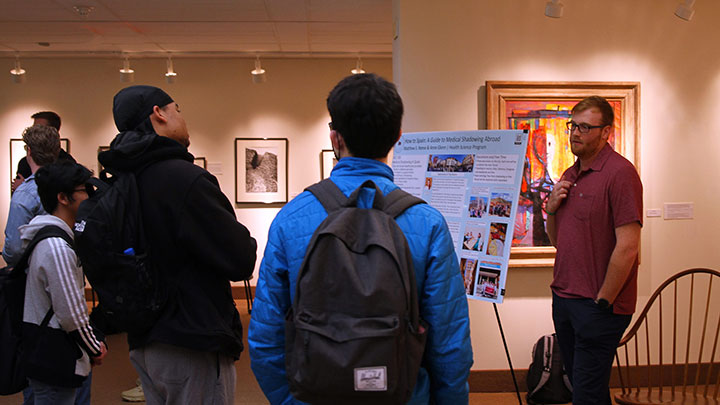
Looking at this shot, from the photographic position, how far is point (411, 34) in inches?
164

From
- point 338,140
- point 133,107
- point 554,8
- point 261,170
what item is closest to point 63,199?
point 133,107

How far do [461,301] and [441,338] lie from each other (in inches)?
4.0

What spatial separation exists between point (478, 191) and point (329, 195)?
1449 millimetres

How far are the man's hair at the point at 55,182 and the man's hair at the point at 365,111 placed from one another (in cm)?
155

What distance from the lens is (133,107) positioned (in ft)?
6.40

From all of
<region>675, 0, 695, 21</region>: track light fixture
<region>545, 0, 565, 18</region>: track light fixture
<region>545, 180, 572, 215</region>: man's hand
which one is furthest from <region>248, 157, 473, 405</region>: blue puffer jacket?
<region>675, 0, 695, 21</region>: track light fixture

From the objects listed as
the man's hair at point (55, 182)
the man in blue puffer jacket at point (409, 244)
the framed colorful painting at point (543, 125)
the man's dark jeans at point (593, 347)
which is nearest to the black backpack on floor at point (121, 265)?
the man in blue puffer jacket at point (409, 244)

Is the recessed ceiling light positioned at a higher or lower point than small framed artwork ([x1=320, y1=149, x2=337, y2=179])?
higher

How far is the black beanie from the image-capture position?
6.38ft

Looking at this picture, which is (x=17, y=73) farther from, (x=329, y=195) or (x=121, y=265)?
(x=329, y=195)

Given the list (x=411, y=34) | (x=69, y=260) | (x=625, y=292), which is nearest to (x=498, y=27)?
(x=411, y=34)

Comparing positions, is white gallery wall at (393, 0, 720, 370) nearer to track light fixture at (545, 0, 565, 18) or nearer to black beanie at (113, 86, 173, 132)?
track light fixture at (545, 0, 565, 18)

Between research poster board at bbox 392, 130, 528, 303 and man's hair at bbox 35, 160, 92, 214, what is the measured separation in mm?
1504

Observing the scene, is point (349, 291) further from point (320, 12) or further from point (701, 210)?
point (320, 12)
